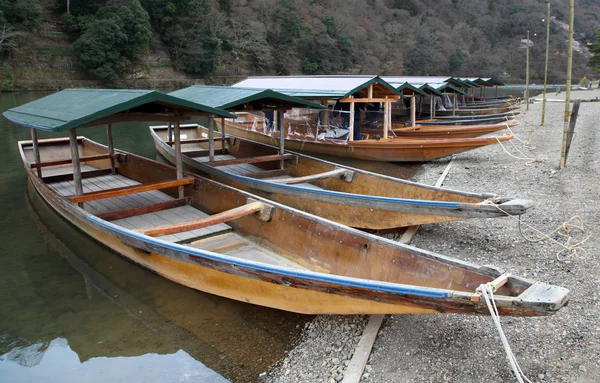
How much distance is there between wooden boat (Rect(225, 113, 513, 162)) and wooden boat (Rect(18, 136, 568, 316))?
6437 mm

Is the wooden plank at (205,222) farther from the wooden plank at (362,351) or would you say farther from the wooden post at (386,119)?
the wooden post at (386,119)

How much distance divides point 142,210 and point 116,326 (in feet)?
7.05

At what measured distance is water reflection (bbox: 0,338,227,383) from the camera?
4441 millimetres

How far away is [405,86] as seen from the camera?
14.8 metres

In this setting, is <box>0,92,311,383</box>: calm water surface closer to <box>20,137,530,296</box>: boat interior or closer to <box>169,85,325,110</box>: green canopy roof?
<box>20,137,530,296</box>: boat interior

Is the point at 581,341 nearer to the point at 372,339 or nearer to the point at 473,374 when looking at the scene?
the point at 473,374

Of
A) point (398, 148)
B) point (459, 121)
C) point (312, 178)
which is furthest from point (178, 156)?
point (459, 121)

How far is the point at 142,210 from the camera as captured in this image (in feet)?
22.7

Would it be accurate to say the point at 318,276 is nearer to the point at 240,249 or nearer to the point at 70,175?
the point at 240,249

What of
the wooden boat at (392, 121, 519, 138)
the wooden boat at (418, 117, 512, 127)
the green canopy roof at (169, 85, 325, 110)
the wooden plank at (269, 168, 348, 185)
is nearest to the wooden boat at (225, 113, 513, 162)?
the wooden boat at (392, 121, 519, 138)

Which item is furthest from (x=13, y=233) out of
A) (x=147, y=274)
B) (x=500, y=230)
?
(x=500, y=230)

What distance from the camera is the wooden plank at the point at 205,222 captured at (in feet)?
18.1

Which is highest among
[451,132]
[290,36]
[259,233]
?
[290,36]

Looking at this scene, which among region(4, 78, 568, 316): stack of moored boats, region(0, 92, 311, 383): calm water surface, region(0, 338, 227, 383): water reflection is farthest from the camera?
Answer: region(0, 92, 311, 383): calm water surface
